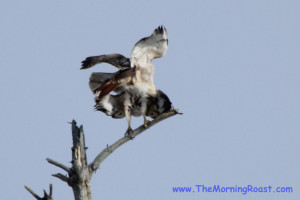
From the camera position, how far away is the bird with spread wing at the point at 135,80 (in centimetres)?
1236

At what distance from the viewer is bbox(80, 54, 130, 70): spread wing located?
12357 mm

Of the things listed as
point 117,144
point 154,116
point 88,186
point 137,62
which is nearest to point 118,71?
point 137,62

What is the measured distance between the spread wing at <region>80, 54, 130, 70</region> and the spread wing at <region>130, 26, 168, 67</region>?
0.62 ft

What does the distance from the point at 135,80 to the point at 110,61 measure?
0.64 meters

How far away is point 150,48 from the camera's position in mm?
12453

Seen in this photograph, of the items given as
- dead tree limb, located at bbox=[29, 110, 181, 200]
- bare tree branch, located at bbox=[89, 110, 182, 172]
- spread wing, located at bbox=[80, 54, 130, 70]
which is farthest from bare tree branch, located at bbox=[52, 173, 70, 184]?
spread wing, located at bbox=[80, 54, 130, 70]

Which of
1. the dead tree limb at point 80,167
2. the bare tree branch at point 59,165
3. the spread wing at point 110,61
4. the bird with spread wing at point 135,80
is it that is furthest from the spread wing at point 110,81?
the bare tree branch at point 59,165

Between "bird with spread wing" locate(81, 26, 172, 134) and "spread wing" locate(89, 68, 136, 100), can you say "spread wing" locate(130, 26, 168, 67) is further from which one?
"spread wing" locate(89, 68, 136, 100)

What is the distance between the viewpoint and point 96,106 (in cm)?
1282

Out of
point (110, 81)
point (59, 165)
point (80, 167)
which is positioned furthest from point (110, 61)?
point (59, 165)

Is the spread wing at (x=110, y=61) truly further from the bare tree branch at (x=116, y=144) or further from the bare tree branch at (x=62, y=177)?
the bare tree branch at (x=62, y=177)

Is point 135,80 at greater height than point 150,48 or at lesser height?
lesser

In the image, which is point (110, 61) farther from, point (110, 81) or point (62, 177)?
point (62, 177)

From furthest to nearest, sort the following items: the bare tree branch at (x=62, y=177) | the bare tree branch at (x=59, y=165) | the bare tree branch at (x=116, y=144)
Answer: the bare tree branch at (x=116, y=144)
the bare tree branch at (x=62, y=177)
the bare tree branch at (x=59, y=165)
